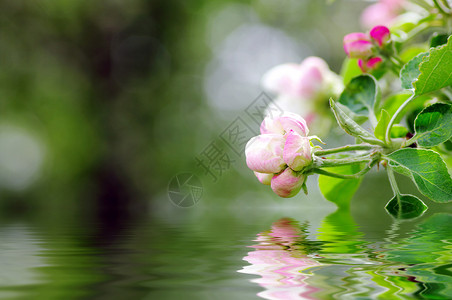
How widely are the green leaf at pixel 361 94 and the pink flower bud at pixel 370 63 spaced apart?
0.04 m

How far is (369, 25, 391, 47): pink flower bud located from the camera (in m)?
0.65

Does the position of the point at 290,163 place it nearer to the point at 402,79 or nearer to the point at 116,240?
the point at 402,79

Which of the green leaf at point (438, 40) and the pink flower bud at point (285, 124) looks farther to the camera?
the green leaf at point (438, 40)

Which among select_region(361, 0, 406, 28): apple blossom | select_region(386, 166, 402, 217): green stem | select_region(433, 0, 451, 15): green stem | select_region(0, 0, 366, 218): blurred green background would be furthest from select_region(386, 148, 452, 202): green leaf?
select_region(0, 0, 366, 218): blurred green background

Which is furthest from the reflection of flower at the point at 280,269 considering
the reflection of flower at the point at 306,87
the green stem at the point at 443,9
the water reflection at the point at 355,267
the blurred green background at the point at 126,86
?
the blurred green background at the point at 126,86

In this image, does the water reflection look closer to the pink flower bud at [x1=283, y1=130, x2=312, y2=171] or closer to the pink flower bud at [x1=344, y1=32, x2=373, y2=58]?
the pink flower bud at [x1=283, y1=130, x2=312, y2=171]

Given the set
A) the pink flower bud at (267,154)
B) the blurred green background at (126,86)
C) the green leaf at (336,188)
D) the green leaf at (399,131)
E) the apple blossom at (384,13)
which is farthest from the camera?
the blurred green background at (126,86)

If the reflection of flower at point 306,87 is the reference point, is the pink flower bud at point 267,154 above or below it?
below

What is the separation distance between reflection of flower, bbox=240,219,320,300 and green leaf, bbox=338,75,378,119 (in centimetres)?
19

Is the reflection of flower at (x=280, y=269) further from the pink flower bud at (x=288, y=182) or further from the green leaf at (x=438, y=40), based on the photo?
the green leaf at (x=438, y=40)

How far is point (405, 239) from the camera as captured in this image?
2.50 ft

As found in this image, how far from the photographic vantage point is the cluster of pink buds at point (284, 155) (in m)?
0.47

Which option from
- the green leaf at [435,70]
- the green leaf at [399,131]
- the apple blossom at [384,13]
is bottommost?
the green leaf at [399,131]

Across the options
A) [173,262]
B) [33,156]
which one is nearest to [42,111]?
[33,156]
